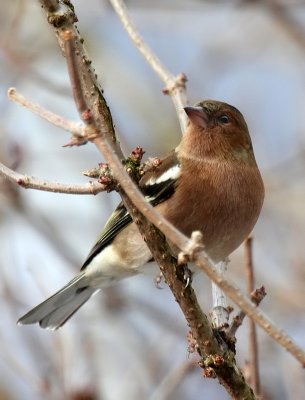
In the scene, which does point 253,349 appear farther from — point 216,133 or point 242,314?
point 216,133

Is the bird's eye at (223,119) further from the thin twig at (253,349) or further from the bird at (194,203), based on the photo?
the thin twig at (253,349)

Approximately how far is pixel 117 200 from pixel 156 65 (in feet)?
7.50

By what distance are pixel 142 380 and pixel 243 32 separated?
4682mm

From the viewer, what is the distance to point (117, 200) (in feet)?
21.0

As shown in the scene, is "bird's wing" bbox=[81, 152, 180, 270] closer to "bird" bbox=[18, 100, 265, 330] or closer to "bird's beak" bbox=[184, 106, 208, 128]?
"bird" bbox=[18, 100, 265, 330]

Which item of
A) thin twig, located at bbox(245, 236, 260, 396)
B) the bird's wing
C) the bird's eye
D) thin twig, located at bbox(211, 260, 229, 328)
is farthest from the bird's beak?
thin twig, located at bbox(245, 236, 260, 396)

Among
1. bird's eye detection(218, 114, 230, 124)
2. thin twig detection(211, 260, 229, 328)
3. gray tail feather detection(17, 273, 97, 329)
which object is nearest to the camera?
thin twig detection(211, 260, 229, 328)

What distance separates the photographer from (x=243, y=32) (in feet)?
29.2

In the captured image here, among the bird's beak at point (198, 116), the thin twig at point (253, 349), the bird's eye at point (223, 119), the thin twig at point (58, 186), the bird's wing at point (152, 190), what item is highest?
the bird's eye at point (223, 119)

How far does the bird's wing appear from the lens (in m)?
4.77

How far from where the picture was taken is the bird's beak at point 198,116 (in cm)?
473

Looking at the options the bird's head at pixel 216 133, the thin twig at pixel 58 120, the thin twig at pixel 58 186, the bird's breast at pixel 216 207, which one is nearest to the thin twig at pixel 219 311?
the bird's breast at pixel 216 207

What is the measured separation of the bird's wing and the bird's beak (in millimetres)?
280

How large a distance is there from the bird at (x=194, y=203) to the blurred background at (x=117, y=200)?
311mm
